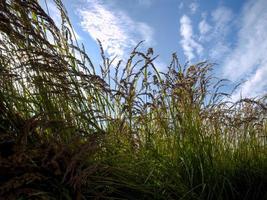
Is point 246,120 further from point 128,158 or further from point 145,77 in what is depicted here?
point 128,158

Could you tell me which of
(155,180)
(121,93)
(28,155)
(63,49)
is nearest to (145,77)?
(121,93)

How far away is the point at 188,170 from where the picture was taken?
2.12m

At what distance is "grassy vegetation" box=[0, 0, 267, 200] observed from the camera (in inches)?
64.3

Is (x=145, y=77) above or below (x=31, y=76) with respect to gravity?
above

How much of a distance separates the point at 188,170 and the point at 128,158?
1.22 ft

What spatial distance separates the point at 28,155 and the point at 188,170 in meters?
0.95

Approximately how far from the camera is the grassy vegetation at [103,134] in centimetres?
163

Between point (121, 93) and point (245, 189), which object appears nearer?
point (121, 93)

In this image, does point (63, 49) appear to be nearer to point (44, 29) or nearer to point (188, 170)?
point (44, 29)

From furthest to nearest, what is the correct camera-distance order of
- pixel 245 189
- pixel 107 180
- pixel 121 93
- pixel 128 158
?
1. pixel 245 189
2. pixel 121 93
3. pixel 128 158
4. pixel 107 180

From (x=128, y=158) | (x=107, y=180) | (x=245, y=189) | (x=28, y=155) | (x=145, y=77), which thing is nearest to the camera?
(x=28, y=155)

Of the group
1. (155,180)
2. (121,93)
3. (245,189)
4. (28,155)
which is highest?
(121,93)

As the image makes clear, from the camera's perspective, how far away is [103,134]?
1800 millimetres

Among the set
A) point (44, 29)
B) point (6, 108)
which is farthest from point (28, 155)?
point (44, 29)
